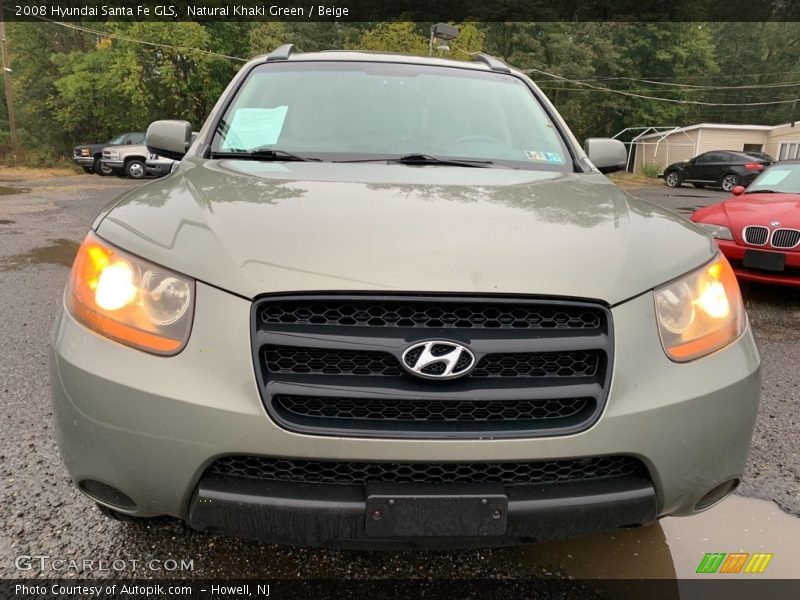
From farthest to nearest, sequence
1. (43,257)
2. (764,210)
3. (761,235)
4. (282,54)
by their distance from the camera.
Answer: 1. (43,257)
2. (764,210)
3. (761,235)
4. (282,54)

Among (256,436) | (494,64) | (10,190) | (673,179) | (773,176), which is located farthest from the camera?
(673,179)

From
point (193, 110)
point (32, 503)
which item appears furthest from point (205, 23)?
point (32, 503)

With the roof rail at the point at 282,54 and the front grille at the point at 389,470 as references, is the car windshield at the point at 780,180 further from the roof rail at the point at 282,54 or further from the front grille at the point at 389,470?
the front grille at the point at 389,470

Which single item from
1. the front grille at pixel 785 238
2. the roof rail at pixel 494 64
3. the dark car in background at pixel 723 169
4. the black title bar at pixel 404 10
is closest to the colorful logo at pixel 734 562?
the roof rail at pixel 494 64

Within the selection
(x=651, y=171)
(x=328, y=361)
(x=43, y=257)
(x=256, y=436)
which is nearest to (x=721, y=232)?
(x=328, y=361)

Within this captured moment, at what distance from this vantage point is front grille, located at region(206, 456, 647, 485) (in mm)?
1378

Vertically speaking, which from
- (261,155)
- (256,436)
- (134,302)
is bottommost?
(256,436)

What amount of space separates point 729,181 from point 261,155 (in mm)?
23757

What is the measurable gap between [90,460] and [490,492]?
0.96 metres

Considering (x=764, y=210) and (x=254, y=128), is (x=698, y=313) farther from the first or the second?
(x=764, y=210)

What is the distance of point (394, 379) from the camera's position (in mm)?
1380

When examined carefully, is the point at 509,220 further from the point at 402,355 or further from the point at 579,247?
the point at 402,355

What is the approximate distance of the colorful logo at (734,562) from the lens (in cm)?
195

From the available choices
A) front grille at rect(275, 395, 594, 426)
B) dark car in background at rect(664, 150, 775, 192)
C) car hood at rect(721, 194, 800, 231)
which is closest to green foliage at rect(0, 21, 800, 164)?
dark car in background at rect(664, 150, 775, 192)
